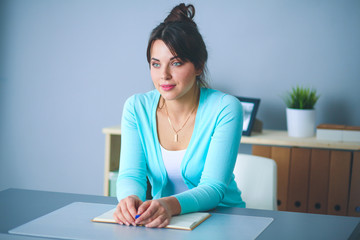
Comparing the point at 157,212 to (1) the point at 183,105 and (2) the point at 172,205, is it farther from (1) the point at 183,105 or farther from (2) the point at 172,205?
(1) the point at 183,105

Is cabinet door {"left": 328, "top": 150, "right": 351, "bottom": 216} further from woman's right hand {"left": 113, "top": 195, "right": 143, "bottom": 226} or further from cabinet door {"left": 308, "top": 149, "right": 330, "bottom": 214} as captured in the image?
woman's right hand {"left": 113, "top": 195, "right": 143, "bottom": 226}

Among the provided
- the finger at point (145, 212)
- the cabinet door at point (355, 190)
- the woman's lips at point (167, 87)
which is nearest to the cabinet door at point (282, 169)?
the cabinet door at point (355, 190)

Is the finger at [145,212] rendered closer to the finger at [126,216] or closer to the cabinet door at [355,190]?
the finger at [126,216]

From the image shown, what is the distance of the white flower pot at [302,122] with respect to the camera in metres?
2.55

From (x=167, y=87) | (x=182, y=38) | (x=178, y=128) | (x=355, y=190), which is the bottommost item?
(x=355, y=190)

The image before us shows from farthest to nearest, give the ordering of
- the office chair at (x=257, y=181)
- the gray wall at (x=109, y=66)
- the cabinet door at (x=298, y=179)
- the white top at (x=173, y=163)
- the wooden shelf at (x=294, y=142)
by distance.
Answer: the gray wall at (x=109, y=66) → the cabinet door at (x=298, y=179) → the wooden shelf at (x=294, y=142) → the office chair at (x=257, y=181) → the white top at (x=173, y=163)

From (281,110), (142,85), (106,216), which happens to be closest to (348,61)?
(281,110)

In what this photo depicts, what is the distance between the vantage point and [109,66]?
322 cm

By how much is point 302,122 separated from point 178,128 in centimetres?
112

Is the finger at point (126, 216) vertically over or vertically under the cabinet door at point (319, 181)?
over

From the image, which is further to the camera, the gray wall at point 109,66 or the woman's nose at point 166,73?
the gray wall at point 109,66

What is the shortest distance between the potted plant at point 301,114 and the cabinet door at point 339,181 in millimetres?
206

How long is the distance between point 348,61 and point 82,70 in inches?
70.6

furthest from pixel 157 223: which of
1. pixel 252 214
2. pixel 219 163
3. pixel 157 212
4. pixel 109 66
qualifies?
pixel 109 66
